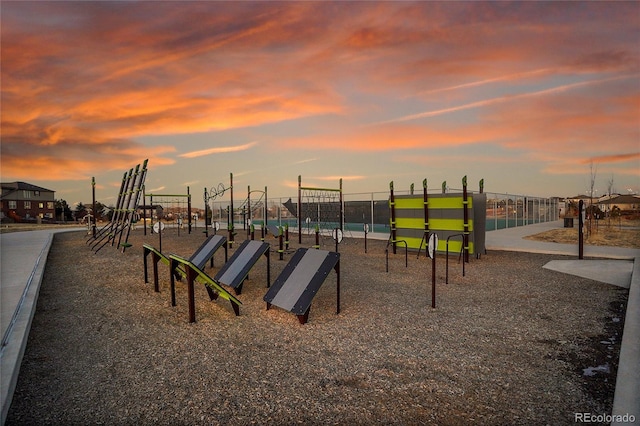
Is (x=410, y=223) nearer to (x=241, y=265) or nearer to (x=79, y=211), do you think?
(x=241, y=265)

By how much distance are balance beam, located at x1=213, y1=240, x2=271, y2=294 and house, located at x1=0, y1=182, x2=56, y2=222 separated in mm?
66138

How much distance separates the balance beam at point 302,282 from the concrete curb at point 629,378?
3.47 metres

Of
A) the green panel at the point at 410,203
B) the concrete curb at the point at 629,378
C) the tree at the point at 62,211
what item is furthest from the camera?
the tree at the point at 62,211

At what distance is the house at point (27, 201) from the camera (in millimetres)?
60572

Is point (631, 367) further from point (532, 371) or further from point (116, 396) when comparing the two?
point (116, 396)

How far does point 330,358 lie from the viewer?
425 centimetres

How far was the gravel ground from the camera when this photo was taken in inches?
126

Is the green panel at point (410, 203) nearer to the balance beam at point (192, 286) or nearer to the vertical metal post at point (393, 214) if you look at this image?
the vertical metal post at point (393, 214)

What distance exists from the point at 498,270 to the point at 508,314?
419 centimetres

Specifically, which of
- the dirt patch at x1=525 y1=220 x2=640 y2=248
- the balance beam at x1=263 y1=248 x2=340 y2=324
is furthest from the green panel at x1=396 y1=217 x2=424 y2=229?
the dirt patch at x1=525 y1=220 x2=640 y2=248

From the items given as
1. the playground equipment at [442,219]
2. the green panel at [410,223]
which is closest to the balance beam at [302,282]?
the playground equipment at [442,219]

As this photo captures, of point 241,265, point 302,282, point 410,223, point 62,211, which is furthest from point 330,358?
point 62,211

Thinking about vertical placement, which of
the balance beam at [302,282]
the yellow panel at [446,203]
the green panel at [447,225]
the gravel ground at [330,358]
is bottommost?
the gravel ground at [330,358]

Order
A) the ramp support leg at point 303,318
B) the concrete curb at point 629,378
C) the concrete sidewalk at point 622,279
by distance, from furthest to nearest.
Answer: the ramp support leg at point 303,318
the concrete sidewalk at point 622,279
the concrete curb at point 629,378
